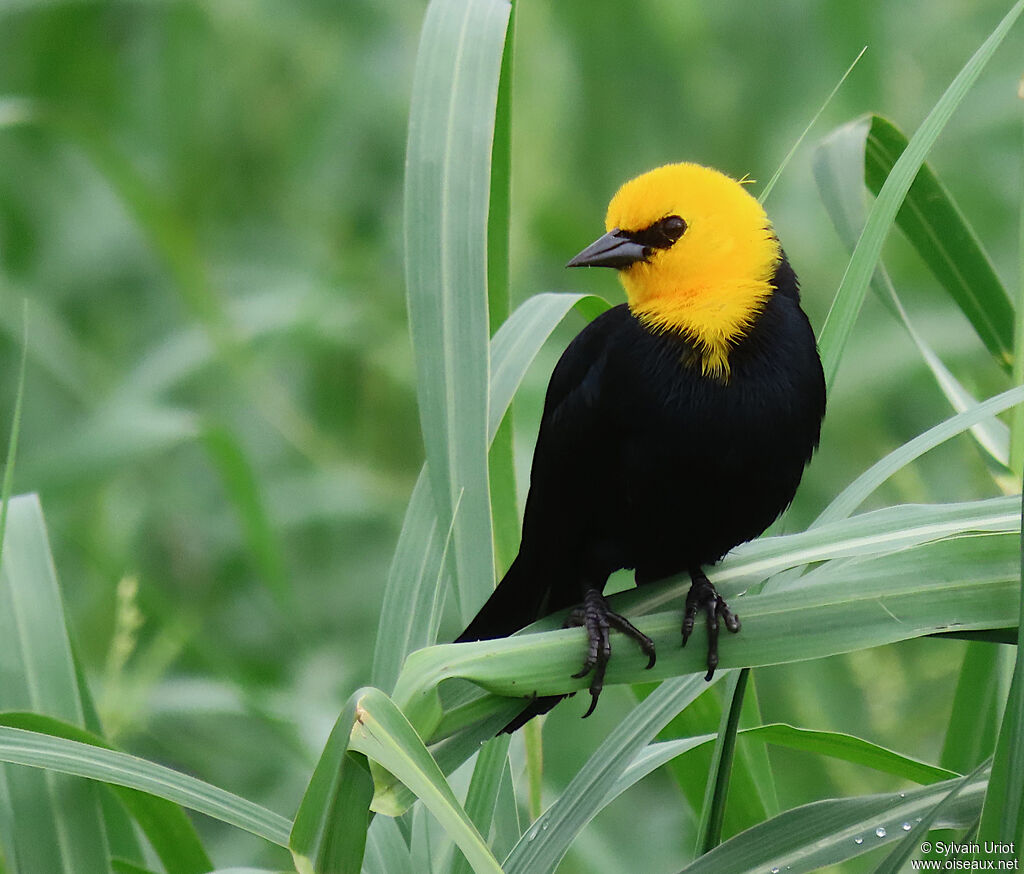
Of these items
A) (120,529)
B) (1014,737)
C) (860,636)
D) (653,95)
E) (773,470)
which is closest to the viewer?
(1014,737)

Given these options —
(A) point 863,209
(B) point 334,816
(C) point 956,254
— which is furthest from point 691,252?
(B) point 334,816

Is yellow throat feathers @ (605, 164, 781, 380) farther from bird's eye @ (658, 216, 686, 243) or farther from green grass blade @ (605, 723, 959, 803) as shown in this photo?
green grass blade @ (605, 723, 959, 803)

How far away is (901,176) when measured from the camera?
127cm

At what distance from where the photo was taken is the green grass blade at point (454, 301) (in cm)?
124

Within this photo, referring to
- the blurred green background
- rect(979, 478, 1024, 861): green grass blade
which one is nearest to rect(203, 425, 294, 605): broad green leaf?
the blurred green background

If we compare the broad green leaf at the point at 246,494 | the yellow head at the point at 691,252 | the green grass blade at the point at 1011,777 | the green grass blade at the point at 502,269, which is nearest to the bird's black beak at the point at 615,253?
the yellow head at the point at 691,252

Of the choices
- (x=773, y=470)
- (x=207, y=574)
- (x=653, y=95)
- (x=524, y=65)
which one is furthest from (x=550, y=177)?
(x=773, y=470)

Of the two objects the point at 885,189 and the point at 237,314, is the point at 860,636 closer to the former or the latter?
the point at 885,189

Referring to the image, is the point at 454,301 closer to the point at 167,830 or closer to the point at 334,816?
the point at 334,816

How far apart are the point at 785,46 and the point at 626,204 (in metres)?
2.61

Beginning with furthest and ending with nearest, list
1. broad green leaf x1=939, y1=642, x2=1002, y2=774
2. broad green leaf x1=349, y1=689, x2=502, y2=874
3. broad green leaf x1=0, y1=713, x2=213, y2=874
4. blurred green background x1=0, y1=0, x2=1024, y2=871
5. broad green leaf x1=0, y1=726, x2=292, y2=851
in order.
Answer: blurred green background x1=0, y1=0, x2=1024, y2=871 → broad green leaf x1=939, y1=642, x2=1002, y2=774 → broad green leaf x1=0, y1=713, x2=213, y2=874 → broad green leaf x1=0, y1=726, x2=292, y2=851 → broad green leaf x1=349, y1=689, x2=502, y2=874

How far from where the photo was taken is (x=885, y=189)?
129 centimetres

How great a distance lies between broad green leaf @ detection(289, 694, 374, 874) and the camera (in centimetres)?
98

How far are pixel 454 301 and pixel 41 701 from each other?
2.05 feet
